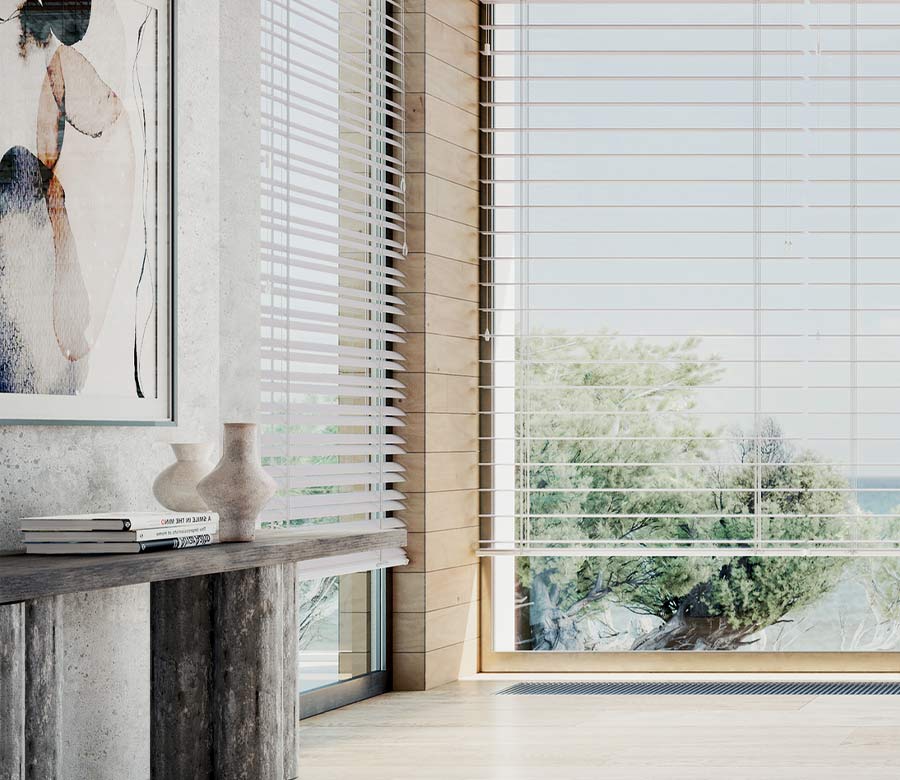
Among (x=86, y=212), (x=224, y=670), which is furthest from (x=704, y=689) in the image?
(x=86, y=212)

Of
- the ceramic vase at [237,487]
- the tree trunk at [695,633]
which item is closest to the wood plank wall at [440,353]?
the tree trunk at [695,633]

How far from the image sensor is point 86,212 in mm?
2613

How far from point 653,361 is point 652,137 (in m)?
0.80

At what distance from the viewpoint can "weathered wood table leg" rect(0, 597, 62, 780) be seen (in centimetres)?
194

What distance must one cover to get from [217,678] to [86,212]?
1.02m

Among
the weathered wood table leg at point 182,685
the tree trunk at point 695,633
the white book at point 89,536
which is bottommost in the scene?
the tree trunk at point 695,633

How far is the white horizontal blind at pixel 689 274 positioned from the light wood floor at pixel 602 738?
2.08 ft

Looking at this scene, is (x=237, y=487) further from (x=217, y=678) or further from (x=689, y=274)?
(x=689, y=274)

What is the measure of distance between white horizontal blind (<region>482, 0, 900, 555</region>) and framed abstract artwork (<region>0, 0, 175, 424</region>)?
1614 mm

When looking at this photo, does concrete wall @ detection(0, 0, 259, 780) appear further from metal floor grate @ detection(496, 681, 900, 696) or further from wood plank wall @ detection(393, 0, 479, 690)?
metal floor grate @ detection(496, 681, 900, 696)

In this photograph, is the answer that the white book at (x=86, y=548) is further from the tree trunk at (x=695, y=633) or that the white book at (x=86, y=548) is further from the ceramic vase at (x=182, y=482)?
the tree trunk at (x=695, y=633)

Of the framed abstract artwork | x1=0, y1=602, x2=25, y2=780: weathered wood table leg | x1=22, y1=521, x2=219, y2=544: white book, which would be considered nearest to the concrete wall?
the framed abstract artwork

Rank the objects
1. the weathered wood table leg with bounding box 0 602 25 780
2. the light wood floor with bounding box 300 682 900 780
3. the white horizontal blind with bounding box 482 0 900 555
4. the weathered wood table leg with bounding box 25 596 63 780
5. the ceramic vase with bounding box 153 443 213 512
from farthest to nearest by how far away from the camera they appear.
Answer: the white horizontal blind with bounding box 482 0 900 555
the light wood floor with bounding box 300 682 900 780
the ceramic vase with bounding box 153 443 213 512
the weathered wood table leg with bounding box 25 596 63 780
the weathered wood table leg with bounding box 0 602 25 780

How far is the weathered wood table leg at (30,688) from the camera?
1.94 meters
